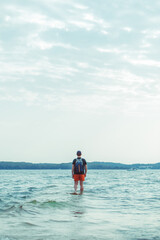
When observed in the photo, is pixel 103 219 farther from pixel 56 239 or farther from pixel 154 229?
pixel 56 239

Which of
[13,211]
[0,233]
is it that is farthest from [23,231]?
[13,211]

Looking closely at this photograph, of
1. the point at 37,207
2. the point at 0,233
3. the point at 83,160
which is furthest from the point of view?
the point at 83,160

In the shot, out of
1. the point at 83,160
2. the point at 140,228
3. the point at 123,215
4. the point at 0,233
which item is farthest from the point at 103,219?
the point at 83,160

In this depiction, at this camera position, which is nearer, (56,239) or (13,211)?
(56,239)

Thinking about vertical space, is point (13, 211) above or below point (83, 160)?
below

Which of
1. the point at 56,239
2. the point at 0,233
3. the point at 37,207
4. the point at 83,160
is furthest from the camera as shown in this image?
the point at 83,160

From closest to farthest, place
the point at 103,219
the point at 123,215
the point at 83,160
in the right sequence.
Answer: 1. the point at 103,219
2. the point at 123,215
3. the point at 83,160

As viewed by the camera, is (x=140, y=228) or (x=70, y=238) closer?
(x=70, y=238)

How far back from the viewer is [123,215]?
27.7ft

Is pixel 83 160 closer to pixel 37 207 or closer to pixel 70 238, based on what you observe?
pixel 37 207

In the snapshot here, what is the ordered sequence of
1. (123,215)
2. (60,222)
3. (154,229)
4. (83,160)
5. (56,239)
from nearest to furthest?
(56,239) < (154,229) < (60,222) < (123,215) < (83,160)

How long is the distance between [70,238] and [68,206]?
200 inches

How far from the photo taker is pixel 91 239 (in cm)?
544

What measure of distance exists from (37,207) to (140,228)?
15.6 ft
